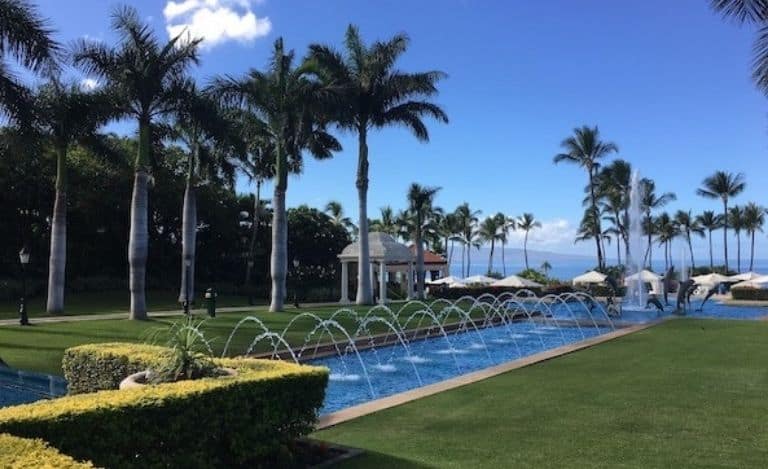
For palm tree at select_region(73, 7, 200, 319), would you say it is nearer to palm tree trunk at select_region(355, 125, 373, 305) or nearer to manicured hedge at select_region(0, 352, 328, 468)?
palm tree trunk at select_region(355, 125, 373, 305)

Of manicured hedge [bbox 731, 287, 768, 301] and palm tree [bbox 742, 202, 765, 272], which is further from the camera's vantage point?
palm tree [bbox 742, 202, 765, 272]

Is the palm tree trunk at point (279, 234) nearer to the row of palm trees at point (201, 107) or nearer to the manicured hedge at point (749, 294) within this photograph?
the row of palm trees at point (201, 107)

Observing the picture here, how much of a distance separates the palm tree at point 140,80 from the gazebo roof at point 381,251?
17.3 meters

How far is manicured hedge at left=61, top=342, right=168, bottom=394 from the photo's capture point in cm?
783

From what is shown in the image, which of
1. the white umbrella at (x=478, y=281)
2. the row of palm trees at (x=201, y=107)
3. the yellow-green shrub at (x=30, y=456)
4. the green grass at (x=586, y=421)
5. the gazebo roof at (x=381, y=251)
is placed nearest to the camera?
the yellow-green shrub at (x=30, y=456)

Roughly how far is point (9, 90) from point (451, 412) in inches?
530

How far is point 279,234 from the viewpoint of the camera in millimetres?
29312

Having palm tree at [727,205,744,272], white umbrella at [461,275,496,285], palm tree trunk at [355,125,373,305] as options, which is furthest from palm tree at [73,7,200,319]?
palm tree at [727,205,744,272]

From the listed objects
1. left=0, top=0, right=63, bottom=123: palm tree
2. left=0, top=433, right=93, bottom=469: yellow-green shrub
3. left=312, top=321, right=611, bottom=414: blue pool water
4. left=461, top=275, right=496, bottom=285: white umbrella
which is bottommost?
left=312, top=321, right=611, bottom=414: blue pool water

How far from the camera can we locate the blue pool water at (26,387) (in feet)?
32.2

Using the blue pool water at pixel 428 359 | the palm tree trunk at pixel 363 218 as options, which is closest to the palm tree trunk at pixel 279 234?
the palm tree trunk at pixel 363 218

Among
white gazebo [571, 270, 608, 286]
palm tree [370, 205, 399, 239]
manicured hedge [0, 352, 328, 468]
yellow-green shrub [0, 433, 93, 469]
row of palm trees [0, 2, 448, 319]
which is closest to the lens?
yellow-green shrub [0, 433, 93, 469]

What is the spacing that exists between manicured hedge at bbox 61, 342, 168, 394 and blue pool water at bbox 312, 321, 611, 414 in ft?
10.7

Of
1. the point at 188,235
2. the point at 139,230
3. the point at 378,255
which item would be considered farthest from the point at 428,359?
the point at 378,255
